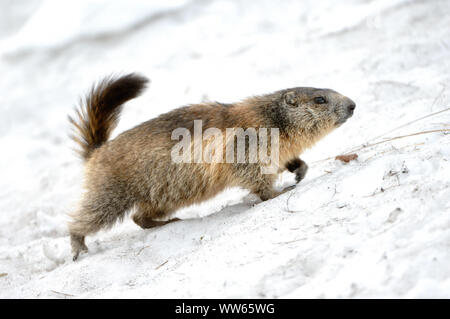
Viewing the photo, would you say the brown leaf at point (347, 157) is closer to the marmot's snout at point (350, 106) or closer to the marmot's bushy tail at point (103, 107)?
the marmot's snout at point (350, 106)

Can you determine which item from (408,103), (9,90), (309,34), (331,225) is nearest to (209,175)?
(331,225)

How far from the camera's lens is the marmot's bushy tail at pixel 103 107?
230 inches

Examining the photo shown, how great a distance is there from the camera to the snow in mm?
3445

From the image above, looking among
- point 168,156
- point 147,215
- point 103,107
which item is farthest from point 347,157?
point 103,107

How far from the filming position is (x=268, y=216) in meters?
4.67

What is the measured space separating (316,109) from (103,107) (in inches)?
105

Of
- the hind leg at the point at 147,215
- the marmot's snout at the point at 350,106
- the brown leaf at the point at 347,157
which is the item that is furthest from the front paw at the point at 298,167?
the hind leg at the point at 147,215

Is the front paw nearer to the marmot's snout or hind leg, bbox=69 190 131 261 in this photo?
the marmot's snout

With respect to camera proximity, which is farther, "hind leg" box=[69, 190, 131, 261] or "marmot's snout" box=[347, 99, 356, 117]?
"marmot's snout" box=[347, 99, 356, 117]

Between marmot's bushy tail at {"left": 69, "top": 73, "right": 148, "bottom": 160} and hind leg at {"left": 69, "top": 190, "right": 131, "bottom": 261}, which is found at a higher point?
marmot's bushy tail at {"left": 69, "top": 73, "right": 148, "bottom": 160}

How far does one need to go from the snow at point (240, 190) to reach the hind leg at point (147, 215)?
30 centimetres

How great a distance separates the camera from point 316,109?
5770mm

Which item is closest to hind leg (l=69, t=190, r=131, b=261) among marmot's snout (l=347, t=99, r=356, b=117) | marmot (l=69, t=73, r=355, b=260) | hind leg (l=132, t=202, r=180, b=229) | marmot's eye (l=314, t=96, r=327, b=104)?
marmot (l=69, t=73, r=355, b=260)

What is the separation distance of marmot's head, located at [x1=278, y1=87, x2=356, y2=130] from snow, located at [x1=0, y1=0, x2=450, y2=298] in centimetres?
53
